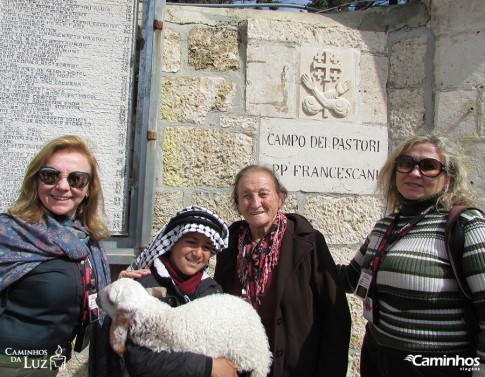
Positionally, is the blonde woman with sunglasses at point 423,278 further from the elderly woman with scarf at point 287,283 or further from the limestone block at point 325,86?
the limestone block at point 325,86

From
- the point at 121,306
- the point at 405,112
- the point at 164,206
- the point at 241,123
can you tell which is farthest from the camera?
the point at 405,112

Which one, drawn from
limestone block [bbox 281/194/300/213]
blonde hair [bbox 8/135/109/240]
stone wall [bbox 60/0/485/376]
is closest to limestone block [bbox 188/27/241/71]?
stone wall [bbox 60/0/485/376]

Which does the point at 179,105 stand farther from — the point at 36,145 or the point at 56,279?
the point at 56,279

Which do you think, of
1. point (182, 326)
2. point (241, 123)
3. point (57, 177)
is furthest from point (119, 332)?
point (241, 123)

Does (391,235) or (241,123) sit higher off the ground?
(241,123)

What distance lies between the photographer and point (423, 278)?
5.07 ft

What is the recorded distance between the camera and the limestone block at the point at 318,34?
118 inches

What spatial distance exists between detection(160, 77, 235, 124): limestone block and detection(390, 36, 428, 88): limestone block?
1.18m

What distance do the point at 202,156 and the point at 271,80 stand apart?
714 mm

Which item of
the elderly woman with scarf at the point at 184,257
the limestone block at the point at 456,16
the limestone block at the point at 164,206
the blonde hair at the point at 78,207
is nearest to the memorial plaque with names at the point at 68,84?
the limestone block at the point at 164,206

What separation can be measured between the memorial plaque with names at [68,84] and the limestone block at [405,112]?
1.81 meters

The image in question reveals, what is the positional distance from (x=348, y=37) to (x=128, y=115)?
5.37 ft

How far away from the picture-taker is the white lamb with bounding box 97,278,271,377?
4.63 ft

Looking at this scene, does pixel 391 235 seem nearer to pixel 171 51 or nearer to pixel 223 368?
pixel 223 368
